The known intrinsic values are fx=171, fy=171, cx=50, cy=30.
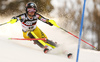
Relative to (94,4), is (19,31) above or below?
below

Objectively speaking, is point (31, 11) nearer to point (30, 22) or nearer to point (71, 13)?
point (30, 22)

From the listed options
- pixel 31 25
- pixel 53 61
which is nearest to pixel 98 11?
pixel 31 25

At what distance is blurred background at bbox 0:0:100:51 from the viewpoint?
5.05 meters

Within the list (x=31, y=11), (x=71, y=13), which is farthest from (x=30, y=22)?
(x=71, y=13)

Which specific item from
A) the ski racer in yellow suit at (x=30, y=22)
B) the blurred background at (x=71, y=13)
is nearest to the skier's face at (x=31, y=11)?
the ski racer in yellow suit at (x=30, y=22)

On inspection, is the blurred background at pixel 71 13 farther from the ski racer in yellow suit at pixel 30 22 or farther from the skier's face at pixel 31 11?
the skier's face at pixel 31 11

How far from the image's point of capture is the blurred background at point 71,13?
5055 mm

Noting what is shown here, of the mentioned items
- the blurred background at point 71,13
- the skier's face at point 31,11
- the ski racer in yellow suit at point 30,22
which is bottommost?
the ski racer in yellow suit at point 30,22

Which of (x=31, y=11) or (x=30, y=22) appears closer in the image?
(x=31, y=11)

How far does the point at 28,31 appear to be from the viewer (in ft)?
8.88

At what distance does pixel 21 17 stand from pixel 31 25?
21cm

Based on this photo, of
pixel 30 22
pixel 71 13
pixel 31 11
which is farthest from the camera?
pixel 71 13

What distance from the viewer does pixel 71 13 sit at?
18.1 ft

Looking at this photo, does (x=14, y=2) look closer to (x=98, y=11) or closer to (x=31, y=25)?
(x=98, y=11)
